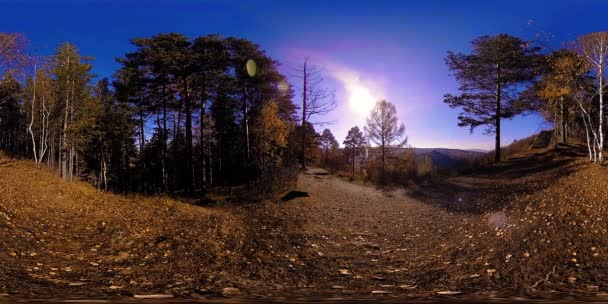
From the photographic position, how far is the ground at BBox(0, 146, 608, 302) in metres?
5.82

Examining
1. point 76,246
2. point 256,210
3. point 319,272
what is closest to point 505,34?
point 256,210

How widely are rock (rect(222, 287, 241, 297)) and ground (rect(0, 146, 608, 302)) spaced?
2 cm

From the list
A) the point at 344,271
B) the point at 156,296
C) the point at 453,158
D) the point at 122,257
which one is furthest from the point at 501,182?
the point at 453,158

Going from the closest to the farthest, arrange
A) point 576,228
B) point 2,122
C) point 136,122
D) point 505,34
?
1. point 576,228
2. point 505,34
3. point 136,122
4. point 2,122

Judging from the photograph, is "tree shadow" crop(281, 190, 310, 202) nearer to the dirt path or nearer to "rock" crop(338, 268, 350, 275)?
the dirt path

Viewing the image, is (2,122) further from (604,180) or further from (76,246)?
(604,180)

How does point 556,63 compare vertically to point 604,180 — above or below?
above

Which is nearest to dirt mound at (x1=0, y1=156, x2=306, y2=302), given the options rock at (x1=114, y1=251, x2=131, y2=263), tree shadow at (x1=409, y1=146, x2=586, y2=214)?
rock at (x1=114, y1=251, x2=131, y2=263)

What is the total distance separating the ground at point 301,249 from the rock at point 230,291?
0.02m

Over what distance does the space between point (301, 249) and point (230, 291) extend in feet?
12.5

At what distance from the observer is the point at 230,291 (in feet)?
18.5

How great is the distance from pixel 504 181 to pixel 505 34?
647 inches

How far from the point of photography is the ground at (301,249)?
5820 mm

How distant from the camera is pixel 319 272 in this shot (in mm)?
7348
